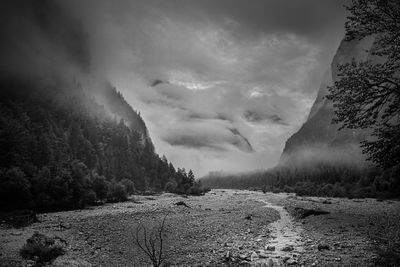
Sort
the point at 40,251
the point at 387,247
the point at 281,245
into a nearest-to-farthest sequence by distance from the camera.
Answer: the point at 387,247, the point at 40,251, the point at 281,245

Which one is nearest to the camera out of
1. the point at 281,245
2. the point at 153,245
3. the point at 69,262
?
the point at 153,245

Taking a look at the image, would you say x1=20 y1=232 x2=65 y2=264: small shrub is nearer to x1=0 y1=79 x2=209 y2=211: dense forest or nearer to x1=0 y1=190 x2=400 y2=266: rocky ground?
x1=0 y1=190 x2=400 y2=266: rocky ground

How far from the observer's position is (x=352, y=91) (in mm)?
12016

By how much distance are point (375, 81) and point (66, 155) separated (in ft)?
376

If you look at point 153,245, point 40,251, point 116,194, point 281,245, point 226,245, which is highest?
point 116,194

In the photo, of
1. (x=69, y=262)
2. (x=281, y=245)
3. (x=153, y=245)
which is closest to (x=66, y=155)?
(x=69, y=262)

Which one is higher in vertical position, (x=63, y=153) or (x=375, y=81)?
(x=63, y=153)

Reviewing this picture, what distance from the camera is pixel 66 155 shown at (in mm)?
109750

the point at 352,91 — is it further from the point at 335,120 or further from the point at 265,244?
the point at 265,244

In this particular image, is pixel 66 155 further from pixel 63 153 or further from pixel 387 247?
pixel 387 247

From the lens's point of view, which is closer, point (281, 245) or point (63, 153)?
point (281, 245)

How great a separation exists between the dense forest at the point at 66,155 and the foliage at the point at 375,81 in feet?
172

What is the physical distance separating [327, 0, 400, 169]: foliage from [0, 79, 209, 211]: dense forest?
52.6m

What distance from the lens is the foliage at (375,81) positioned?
1120 centimetres
